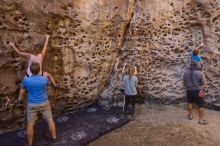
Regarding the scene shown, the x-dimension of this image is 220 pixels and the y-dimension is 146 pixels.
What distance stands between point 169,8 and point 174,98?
5.75 ft

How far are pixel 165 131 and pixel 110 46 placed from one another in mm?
1862

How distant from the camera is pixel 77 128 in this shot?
4.76 metres

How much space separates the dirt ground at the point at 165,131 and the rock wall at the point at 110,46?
0.54 meters

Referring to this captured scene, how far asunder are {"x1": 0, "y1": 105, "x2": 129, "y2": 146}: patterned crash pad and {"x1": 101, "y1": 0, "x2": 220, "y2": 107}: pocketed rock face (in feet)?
1.87

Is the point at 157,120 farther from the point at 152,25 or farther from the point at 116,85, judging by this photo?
the point at 152,25

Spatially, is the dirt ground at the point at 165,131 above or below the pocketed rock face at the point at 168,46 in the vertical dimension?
below

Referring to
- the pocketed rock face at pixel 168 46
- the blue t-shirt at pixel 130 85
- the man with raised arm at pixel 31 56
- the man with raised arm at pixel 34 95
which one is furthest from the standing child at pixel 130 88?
the man with raised arm at pixel 34 95

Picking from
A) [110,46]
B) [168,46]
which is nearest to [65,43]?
[110,46]

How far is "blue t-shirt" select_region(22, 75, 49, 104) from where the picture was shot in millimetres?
3957

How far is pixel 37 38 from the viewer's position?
4.59 meters

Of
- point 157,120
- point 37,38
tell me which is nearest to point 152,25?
point 157,120

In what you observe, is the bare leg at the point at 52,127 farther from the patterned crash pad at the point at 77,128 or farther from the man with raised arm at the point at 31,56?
the man with raised arm at the point at 31,56

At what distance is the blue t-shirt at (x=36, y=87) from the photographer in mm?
3957

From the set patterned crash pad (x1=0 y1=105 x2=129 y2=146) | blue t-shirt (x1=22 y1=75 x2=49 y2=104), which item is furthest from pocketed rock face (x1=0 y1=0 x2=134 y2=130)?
blue t-shirt (x1=22 y1=75 x2=49 y2=104)
